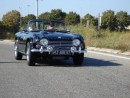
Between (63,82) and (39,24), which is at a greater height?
(39,24)

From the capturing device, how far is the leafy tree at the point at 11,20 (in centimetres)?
6762

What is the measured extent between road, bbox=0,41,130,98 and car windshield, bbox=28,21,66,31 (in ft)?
8.45

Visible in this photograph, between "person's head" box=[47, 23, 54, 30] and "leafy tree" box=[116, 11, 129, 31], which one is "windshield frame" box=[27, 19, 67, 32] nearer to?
"person's head" box=[47, 23, 54, 30]

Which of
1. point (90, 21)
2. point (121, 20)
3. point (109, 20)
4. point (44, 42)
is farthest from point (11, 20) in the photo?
point (44, 42)

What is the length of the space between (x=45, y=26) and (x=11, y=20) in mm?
56963

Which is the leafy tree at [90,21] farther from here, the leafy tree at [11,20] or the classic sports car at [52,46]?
the classic sports car at [52,46]

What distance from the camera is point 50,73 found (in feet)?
36.5

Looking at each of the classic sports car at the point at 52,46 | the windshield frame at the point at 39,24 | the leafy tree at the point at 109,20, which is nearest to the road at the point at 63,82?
the classic sports car at the point at 52,46

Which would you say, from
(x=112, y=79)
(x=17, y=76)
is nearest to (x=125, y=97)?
(x=112, y=79)

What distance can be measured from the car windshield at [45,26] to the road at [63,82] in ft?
8.45

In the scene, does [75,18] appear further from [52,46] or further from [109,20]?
[52,46]

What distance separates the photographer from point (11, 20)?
71.1 meters

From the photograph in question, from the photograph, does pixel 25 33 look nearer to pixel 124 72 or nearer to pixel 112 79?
pixel 124 72

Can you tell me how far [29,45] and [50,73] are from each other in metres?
2.26
